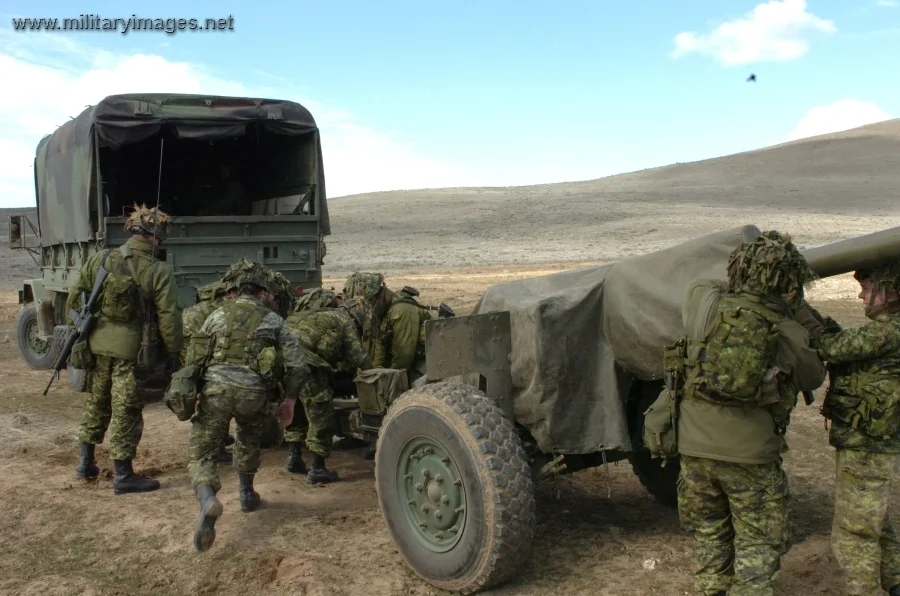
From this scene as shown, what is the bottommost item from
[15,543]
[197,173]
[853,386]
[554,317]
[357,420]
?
[15,543]

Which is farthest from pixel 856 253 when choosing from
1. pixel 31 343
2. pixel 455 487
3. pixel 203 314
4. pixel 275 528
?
pixel 31 343


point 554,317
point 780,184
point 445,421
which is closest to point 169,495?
point 445,421

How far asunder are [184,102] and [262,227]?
4.94 feet

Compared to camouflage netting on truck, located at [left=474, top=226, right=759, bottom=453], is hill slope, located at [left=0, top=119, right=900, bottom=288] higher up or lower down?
higher up

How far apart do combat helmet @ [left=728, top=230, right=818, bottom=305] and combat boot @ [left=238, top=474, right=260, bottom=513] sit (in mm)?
3180

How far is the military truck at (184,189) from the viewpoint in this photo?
28.2 feet

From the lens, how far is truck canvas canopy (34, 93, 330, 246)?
866 centimetres

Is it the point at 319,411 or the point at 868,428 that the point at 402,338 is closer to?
the point at 319,411

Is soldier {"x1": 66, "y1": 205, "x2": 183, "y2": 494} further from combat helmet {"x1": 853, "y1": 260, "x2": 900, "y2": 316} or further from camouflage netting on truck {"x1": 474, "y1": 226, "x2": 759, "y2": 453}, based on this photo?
combat helmet {"x1": 853, "y1": 260, "x2": 900, "y2": 316}

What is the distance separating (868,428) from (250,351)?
323cm

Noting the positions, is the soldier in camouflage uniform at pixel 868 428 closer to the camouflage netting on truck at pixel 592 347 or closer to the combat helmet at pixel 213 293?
the camouflage netting on truck at pixel 592 347

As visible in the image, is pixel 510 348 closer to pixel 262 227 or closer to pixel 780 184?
pixel 262 227

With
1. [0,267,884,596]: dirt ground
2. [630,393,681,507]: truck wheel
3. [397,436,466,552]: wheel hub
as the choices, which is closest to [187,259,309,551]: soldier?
[0,267,884,596]: dirt ground

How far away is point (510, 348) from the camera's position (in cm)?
429
